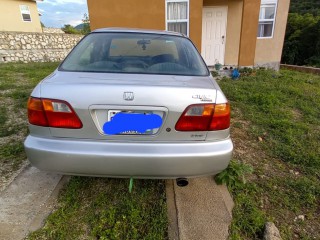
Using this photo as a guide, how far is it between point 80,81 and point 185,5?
6.78m

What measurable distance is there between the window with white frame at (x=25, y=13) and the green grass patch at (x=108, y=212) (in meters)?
21.2

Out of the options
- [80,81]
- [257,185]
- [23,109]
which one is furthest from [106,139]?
[23,109]

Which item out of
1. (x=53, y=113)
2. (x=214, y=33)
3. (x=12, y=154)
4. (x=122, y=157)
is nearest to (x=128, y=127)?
(x=122, y=157)

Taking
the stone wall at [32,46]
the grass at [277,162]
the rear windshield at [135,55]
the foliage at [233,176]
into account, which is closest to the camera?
the grass at [277,162]

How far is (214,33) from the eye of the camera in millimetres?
8391

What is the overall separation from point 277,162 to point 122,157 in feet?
6.84

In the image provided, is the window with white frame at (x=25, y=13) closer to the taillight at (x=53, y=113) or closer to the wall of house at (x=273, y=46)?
the wall of house at (x=273, y=46)

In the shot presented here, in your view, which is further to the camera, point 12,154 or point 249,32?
point 249,32

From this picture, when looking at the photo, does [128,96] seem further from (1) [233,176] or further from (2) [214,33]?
(2) [214,33]

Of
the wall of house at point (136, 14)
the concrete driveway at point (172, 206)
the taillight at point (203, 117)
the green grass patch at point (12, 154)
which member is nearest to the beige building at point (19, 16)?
the wall of house at point (136, 14)

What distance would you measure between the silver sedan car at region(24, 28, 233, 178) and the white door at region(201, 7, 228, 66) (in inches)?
290

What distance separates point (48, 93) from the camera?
160 cm

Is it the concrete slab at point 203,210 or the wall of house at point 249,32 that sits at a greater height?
the wall of house at point 249,32

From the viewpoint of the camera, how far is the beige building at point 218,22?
7.34 meters
